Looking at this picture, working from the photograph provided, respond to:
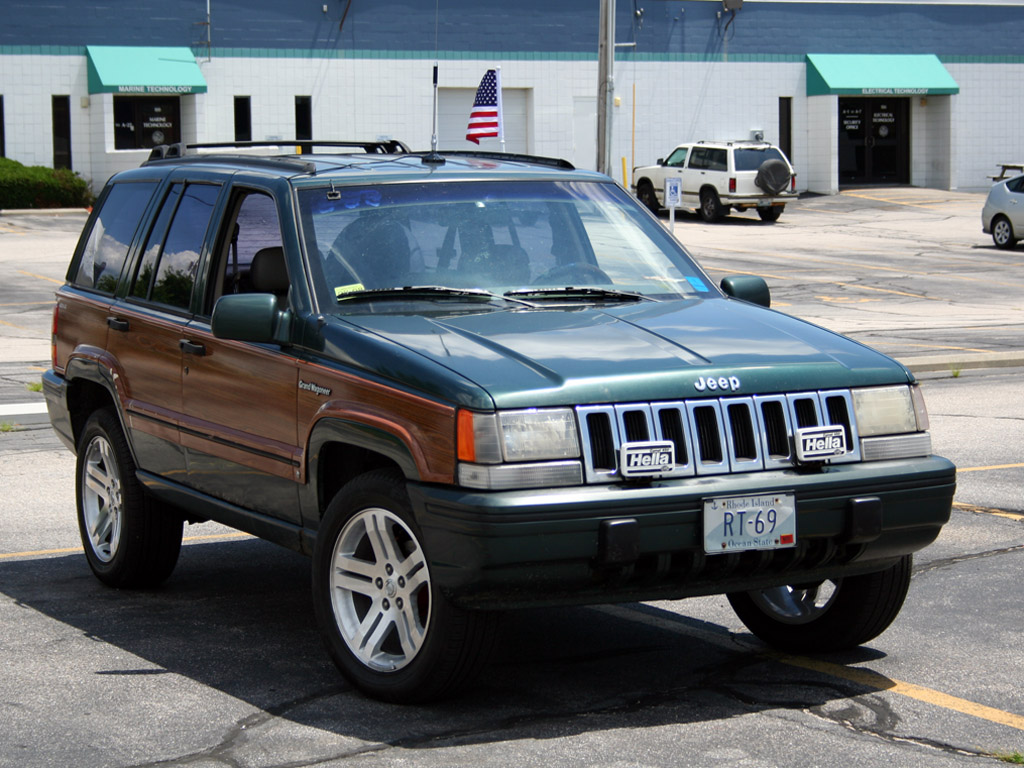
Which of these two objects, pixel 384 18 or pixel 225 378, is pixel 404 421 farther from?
pixel 384 18

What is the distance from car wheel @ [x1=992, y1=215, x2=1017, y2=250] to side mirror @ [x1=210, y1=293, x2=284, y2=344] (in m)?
28.6

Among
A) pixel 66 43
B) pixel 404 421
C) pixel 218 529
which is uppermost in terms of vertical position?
pixel 66 43

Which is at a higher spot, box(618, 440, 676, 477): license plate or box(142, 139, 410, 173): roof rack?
box(142, 139, 410, 173): roof rack

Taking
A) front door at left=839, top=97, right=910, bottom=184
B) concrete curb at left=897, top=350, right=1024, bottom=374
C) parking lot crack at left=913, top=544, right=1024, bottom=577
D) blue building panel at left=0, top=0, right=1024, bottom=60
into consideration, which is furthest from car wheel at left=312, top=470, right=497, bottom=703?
front door at left=839, top=97, right=910, bottom=184

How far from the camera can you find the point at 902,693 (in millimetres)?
5293

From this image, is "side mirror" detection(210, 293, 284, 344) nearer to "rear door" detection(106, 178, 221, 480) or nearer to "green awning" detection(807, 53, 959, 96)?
"rear door" detection(106, 178, 221, 480)

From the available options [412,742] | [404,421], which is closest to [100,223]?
[404,421]

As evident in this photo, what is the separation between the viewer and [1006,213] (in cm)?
3175

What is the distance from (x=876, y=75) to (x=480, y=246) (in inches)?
1731

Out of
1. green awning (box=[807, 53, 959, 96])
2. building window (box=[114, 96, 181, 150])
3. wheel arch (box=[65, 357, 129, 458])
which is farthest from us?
green awning (box=[807, 53, 959, 96])

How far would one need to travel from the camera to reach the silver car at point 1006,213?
31516 mm

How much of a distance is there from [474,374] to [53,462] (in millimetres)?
6573

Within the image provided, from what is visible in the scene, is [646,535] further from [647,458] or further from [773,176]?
[773,176]

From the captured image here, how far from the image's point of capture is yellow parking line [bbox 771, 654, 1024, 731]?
198 inches
